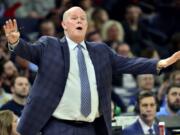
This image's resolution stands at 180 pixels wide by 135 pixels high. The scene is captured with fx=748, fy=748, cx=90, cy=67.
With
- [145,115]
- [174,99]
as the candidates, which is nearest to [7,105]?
[145,115]

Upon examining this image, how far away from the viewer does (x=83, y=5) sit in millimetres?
12578

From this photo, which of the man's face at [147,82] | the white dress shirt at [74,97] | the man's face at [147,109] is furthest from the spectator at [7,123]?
the man's face at [147,82]

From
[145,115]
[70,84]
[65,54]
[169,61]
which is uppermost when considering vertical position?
[65,54]

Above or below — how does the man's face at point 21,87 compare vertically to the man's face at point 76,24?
below

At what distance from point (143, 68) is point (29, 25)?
6.22 metres

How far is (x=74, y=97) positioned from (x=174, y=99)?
3.56 meters

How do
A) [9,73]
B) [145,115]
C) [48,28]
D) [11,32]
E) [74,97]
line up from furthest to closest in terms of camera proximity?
[48,28] < [9,73] < [145,115] < [74,97] < [11,32]

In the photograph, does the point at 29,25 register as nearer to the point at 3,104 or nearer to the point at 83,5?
the point at 83,5

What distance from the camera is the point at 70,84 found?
589cm

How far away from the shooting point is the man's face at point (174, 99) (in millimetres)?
9172

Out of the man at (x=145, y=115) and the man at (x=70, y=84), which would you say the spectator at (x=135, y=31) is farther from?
the man at (x=70, y=84)

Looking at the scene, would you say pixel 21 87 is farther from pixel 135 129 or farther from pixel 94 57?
pixel 94 57

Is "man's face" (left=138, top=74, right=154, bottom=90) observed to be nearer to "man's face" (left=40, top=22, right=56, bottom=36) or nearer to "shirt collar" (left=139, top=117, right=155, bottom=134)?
"man's face" (left=40, top=22, right=56, bottom=36)

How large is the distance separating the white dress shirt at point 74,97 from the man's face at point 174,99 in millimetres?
3306
